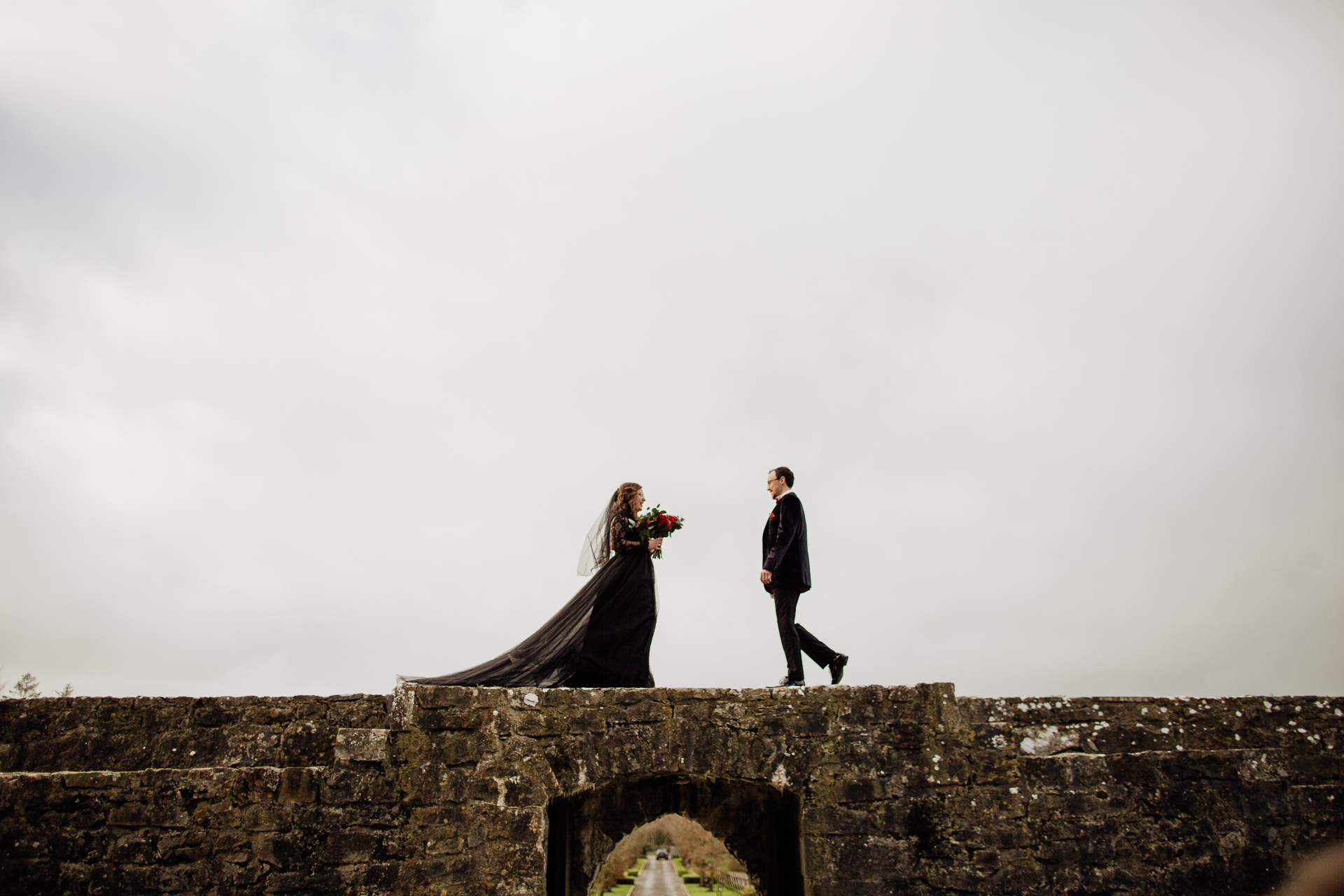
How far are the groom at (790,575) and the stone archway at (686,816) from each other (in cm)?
120

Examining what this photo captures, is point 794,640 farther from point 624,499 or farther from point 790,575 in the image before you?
point 624,499

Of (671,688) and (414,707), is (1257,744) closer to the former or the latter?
(671,688)

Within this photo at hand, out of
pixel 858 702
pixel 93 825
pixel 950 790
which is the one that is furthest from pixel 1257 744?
pixel 93 825

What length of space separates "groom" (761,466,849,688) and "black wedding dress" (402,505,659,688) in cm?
102

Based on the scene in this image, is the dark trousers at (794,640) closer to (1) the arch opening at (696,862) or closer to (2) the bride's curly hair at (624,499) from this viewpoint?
(2) the bride's curly hair at (624,499)

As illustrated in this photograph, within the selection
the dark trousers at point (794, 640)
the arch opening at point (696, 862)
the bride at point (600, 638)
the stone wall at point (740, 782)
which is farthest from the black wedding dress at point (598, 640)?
the arch opening at point (696, 862)

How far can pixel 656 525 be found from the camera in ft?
20.9

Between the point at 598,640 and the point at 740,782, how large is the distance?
1561mm

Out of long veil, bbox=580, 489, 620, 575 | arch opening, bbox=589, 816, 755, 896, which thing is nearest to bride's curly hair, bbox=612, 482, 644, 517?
long veil, bbox=580, 489, 620, 575

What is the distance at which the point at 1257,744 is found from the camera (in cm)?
527

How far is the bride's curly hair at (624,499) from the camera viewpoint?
6.53 metres

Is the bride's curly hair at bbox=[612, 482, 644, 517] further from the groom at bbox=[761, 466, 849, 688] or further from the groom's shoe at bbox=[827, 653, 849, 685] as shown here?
the groom's shoe at bbox=[827, 653, 849, 685]

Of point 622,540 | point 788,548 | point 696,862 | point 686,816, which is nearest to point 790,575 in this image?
point 788,548

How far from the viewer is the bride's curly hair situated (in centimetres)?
653
